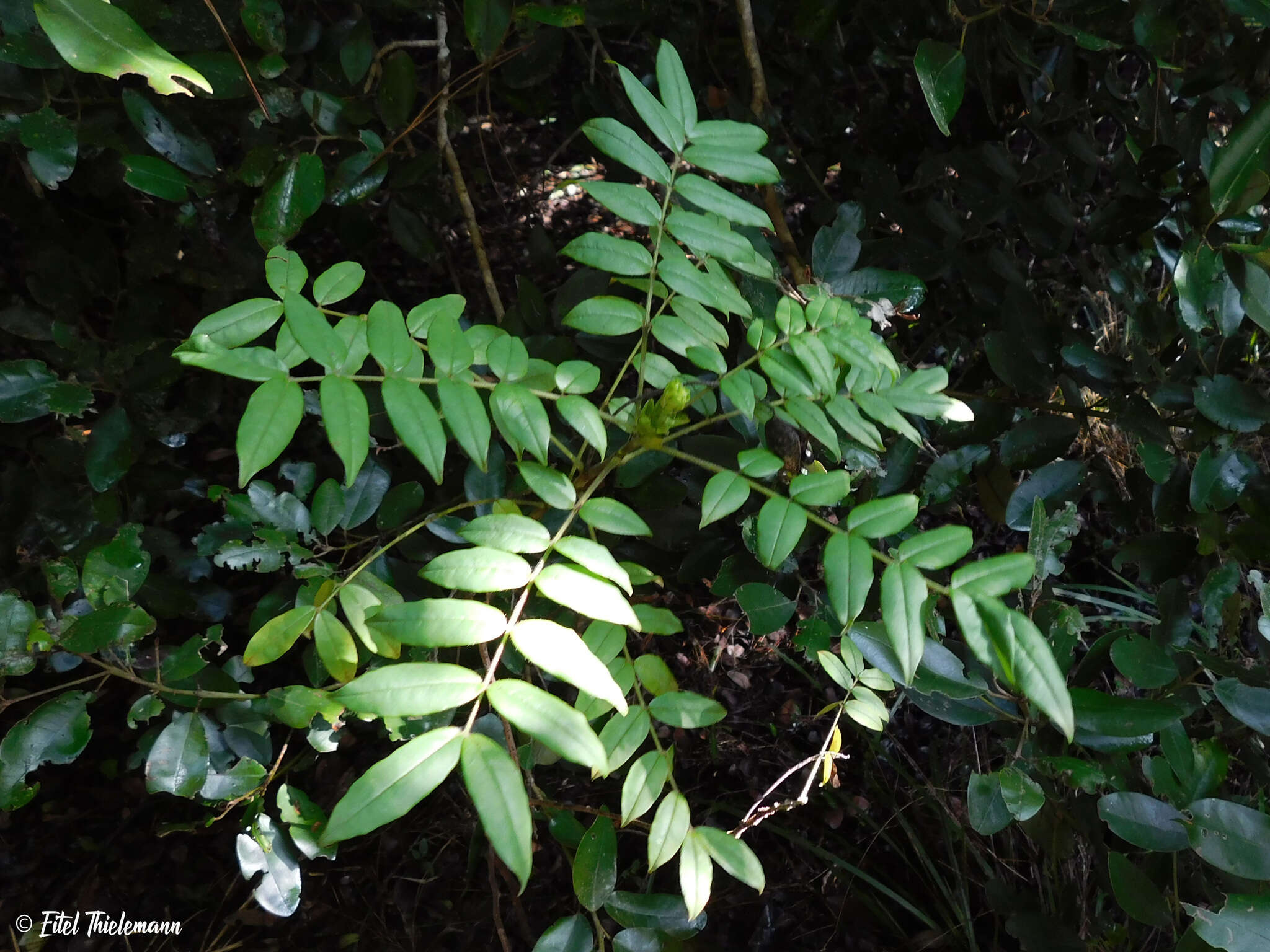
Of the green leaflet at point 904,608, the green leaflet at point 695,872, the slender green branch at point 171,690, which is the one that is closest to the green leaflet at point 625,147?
the green leaflet at point 904,608

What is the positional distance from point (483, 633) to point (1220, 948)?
2.88 ft

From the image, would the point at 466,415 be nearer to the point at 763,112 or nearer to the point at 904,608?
the point at 904,608

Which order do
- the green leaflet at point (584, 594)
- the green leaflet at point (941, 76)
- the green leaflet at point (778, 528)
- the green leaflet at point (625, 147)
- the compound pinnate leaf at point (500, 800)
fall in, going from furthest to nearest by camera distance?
the green leaflet at point (941, 76) < the green leaflet at point (625, 147) < the green leaflet at point (778, 528) < the green leaflet at point (584, 594) < the compound pinnate leaf at point (500, 800)

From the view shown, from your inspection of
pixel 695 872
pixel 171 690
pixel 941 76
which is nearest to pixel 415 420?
pixel 695 872

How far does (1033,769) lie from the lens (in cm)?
101

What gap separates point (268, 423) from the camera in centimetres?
62

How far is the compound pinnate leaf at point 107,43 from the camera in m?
0.62

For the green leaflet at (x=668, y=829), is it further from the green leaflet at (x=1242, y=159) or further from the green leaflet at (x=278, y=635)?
the green leaflet at (x=1242, y=159)

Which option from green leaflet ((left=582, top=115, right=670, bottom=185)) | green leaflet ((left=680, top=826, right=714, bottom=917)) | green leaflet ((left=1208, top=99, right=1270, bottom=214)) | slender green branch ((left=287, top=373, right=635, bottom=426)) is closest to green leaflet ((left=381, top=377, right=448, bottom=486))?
slender green branch ((left=287, top=373, right=635, bottom=426))

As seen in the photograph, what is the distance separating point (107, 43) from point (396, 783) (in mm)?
651

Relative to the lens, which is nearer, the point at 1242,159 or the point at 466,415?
the point at 466,415

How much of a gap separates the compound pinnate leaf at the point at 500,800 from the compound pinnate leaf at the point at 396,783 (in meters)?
0.02

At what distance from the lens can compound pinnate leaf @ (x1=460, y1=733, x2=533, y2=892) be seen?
506mm

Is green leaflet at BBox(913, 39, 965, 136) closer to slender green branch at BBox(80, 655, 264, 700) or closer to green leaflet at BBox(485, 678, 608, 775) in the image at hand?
green leaflet at BBox(485, 678, 608, 775)
